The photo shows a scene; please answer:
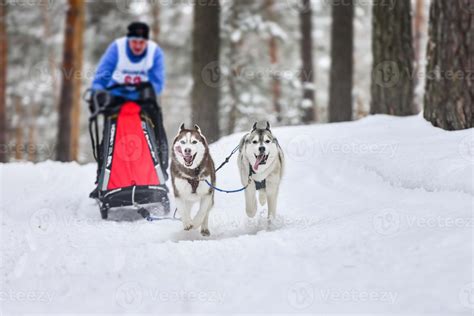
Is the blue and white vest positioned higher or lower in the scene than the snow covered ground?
higher

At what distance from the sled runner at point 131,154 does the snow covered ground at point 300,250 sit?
0.30 meters

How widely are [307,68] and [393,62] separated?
23.8 ft

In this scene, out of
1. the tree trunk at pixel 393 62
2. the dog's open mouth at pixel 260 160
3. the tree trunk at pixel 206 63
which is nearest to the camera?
the dog's open mouth at pixel 260 160

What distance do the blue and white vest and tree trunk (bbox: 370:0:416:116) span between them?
12.6 feet

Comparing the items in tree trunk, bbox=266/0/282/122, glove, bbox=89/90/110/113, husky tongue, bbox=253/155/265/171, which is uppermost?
tree trunk, bbox=266/0/282/122

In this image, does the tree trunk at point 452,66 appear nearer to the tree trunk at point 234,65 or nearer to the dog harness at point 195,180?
the dog harness at point 195,180

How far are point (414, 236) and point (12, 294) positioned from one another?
2879mm

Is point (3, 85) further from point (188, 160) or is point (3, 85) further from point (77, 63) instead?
point (188, 160)

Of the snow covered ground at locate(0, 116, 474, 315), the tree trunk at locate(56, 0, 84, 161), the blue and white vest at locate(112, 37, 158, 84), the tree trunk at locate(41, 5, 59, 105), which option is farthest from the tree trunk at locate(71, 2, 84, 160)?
the snow covered ground at locate(0, 116, 474, 315)

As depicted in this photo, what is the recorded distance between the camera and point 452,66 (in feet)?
21.1

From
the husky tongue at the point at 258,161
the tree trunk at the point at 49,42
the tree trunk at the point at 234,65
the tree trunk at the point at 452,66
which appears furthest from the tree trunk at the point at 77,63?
the husky tongue at the point at 258,161

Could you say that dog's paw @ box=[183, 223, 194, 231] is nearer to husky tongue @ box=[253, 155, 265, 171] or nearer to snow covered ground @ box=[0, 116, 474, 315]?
snow covered ground @ box=[0, 116, 474, 315]

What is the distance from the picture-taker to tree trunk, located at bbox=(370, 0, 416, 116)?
28.8ft

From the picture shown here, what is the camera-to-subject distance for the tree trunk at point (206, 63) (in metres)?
10.3
